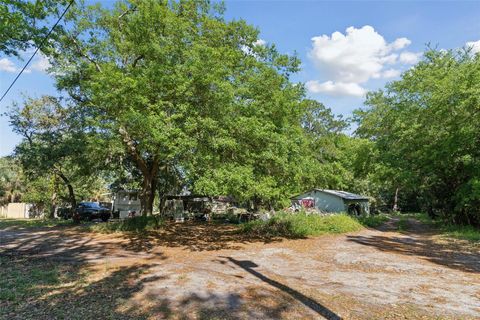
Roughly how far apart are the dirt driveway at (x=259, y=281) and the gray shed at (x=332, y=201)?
14497mm

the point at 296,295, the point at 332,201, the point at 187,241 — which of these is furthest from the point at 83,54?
the point at 332,201

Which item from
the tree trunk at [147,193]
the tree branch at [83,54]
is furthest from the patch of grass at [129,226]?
the tree branch at [83,54]

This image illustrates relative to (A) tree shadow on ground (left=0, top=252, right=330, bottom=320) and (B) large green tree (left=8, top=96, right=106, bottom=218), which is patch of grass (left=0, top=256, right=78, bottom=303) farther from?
(B) large green tree (left=8, top=96, right=106, bottom=218)

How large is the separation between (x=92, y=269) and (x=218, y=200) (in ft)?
79.9

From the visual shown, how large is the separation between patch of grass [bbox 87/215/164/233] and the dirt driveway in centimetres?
365

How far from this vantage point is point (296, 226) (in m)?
16.2

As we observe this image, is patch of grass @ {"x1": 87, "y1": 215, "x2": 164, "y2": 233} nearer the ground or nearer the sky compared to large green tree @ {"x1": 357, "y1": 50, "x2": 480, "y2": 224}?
nearer the ground

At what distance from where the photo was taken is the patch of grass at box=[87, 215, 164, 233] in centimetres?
1672

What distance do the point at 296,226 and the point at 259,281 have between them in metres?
9.60

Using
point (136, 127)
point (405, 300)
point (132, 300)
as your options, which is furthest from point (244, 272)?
Answer: point (136, 127)

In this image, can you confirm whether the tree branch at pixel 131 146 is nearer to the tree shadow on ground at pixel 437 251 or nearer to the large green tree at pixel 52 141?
the large green tree at pixel 52 141

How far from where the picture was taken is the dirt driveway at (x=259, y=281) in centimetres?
509

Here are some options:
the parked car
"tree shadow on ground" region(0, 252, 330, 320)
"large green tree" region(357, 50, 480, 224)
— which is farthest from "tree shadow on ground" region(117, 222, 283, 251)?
the parked car

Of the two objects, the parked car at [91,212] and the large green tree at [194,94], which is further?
the parked car at [91,212]
